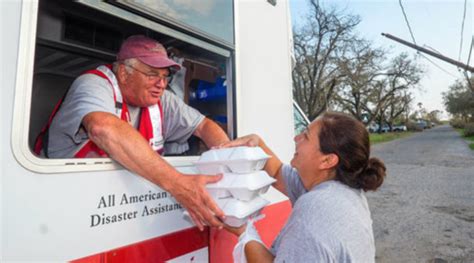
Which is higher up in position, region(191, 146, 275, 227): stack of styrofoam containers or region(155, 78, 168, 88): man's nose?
region(155, 78, 168, 88): man's nose

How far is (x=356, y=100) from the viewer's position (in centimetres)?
3250

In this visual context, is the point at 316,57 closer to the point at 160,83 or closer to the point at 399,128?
the point at 160,83

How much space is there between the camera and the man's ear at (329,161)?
1433mm

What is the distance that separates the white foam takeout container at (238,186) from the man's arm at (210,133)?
1.69ft

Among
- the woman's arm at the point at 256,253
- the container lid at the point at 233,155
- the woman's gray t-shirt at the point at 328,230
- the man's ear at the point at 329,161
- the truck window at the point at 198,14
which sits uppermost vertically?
the truck window at the point at 198,14

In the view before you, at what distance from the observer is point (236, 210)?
132 centimetres

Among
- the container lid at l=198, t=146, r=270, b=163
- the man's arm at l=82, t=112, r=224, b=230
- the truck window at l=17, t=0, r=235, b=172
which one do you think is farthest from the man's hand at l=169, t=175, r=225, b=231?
the truck window at l=17, t=0, r=235, b=172

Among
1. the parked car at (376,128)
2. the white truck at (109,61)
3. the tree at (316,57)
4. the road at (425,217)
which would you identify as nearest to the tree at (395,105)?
the parked car at (376,128)

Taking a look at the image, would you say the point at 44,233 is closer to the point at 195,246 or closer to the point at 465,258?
the point at 195,246

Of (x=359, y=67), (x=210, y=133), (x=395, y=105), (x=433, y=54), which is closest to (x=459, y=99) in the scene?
(x=395, y=105)

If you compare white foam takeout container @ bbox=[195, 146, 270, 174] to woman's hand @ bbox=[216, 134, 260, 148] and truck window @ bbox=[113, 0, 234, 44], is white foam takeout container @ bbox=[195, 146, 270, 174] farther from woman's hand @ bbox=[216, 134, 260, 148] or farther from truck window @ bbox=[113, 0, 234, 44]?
truck window @ bbox=[113, 0, 234, 44]

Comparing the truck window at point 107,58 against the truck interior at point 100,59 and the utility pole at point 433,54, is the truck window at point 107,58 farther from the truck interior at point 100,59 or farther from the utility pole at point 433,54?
the utility pole at point 433,54

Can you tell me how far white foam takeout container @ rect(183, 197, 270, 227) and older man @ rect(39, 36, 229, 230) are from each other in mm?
35

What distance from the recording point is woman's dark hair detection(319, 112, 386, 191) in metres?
1.41
